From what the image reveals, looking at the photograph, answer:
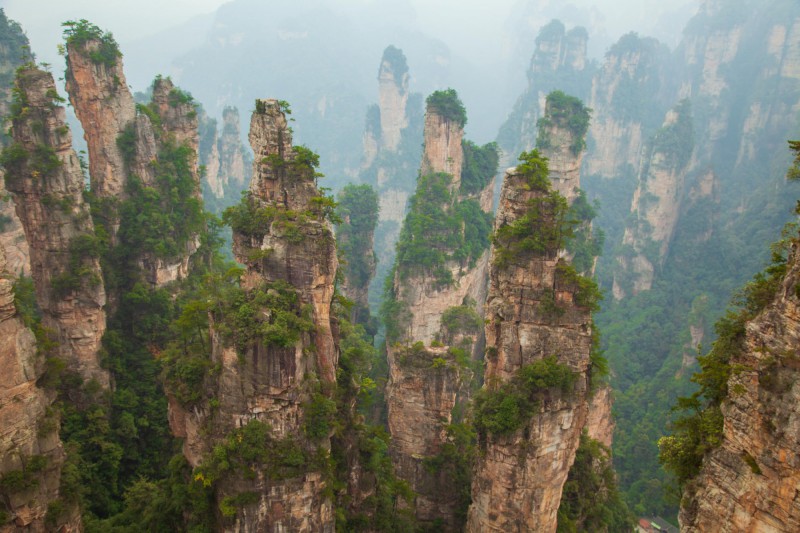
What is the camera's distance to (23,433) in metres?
17.2

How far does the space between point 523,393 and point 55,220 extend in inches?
775

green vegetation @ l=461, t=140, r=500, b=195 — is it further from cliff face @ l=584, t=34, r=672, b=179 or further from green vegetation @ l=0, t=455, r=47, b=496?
cliff face @ l=584, t=34, r=672, b=179

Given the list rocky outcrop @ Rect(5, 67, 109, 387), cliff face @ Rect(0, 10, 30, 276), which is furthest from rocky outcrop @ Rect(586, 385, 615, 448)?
cliff face @ Rect(0, 10, 30, 276)

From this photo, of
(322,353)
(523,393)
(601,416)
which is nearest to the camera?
(322,353)

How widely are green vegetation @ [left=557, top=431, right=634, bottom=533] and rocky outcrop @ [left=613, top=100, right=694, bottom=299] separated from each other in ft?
115

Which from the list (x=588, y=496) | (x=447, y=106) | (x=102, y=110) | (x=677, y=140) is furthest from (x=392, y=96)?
(x=588, y=496)

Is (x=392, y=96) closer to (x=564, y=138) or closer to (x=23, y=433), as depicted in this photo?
(x=564, y=138)

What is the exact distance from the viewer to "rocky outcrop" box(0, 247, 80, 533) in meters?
16.7

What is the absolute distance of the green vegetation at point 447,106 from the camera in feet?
147

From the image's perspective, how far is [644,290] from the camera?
187ft

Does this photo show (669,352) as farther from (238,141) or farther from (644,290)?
(238,141)

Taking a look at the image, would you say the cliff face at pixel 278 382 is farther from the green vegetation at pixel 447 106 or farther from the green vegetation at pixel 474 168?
the green vegetation at pixel 474 168

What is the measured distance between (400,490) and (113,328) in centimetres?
1531

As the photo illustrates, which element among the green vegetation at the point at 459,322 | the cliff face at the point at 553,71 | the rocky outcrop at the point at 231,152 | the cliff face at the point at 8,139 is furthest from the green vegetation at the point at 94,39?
the cliff face at the point at 553,71
